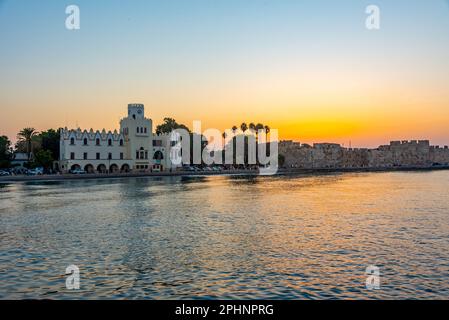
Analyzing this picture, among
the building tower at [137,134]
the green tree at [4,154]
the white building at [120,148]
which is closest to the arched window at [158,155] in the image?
the white building at [120,148]

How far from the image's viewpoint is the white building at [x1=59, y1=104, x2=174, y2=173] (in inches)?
4281

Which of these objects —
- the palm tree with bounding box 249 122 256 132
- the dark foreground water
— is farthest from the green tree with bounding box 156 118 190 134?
the dark foreground water

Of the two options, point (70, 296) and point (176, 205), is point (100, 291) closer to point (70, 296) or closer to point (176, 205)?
point (70, 296)

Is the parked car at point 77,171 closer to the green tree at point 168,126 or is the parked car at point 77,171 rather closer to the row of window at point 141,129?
the row of window at point 141,129

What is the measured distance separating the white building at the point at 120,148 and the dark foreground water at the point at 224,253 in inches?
2559

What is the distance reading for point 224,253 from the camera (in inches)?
957

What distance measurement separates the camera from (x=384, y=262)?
2212 cm

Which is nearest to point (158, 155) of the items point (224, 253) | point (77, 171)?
point (77, 171)

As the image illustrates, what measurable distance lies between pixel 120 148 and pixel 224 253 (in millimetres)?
95754

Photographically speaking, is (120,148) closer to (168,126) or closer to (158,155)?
(158,155)

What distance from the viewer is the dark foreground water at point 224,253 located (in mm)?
17797
